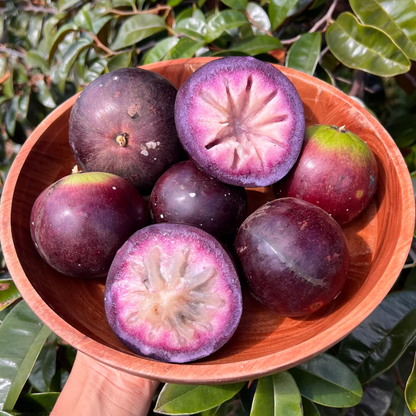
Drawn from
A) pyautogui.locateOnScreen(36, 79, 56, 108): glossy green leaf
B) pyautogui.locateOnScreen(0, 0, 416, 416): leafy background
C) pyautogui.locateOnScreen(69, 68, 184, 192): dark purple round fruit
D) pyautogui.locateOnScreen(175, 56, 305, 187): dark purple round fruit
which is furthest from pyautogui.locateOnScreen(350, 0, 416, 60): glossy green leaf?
pyautogui.locateOnScreen(36, 79, 56, 108): glossy green leaf

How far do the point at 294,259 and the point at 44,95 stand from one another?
54.3 inches

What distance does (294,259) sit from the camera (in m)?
0.84

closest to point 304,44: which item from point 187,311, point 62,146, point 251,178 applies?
point 251,178

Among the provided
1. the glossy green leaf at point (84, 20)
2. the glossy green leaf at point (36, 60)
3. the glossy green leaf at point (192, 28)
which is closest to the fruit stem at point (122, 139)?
the glossy green leaf at point (192, 28)

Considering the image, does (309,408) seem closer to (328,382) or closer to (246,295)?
(328,382)

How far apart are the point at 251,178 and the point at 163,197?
216mm

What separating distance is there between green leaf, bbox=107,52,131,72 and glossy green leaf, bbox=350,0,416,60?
772 millimetres

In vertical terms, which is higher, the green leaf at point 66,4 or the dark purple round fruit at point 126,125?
the green leaf at point 66,4

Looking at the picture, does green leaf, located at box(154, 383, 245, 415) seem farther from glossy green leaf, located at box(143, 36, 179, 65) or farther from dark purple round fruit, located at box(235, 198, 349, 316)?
glossy green leaf, located at box(143, 36, 179, 65)

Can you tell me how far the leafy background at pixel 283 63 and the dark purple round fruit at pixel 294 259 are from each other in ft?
0.83

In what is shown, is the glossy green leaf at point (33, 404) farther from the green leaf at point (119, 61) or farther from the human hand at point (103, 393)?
the green leaf at point (119, 61)

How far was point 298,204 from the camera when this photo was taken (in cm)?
92

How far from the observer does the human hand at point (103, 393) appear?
1.00 metres

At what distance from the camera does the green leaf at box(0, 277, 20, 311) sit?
4.08 feet
